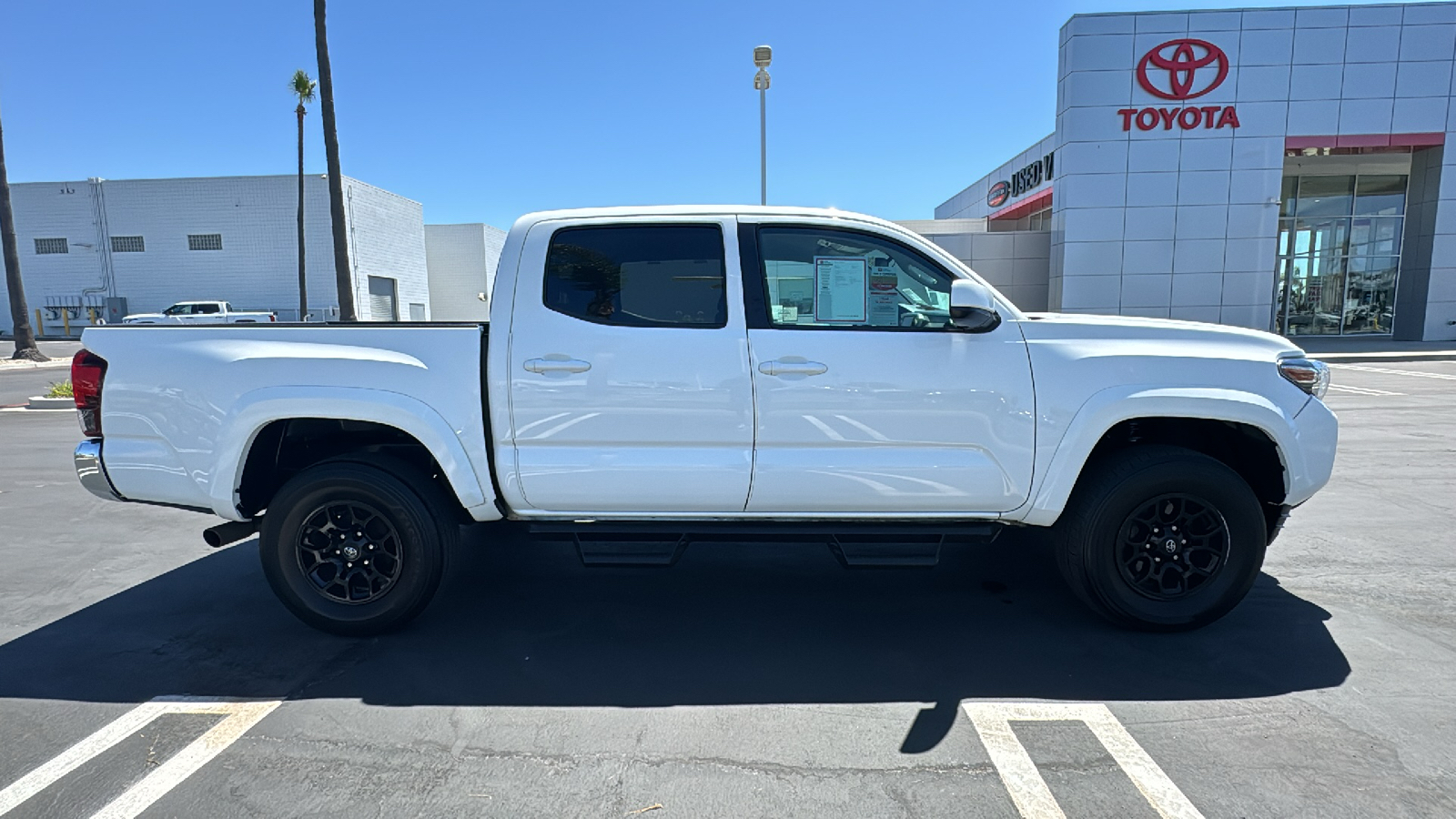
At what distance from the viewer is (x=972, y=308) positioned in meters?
3.28

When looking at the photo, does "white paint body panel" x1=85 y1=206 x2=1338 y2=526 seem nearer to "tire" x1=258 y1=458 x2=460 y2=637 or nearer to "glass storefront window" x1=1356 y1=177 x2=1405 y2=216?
"tire" x1=258 y1=458 x2=460 y2=637

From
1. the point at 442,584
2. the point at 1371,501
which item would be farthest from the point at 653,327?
the point at 1371,501

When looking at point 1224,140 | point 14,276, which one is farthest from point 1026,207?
point 14,276

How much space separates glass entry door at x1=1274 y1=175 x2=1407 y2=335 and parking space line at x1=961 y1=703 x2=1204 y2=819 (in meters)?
24.0

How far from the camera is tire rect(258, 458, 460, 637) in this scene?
3.48 m

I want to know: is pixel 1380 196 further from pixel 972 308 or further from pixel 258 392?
pixel 258 392

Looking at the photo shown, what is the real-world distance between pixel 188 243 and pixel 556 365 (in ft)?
140

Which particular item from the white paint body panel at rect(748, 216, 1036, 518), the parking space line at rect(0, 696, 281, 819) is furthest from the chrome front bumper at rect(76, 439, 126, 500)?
the white paint body panel at rect(748, 216, 1036, 518)

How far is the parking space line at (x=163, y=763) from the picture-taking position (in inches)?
96.8

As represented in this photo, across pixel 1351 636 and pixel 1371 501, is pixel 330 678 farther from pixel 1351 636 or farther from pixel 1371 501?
pixel 1371 501

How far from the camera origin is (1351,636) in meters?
3.55

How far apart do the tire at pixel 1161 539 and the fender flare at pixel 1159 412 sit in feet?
0.71

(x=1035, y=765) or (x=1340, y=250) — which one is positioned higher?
(x=1340, y=250)

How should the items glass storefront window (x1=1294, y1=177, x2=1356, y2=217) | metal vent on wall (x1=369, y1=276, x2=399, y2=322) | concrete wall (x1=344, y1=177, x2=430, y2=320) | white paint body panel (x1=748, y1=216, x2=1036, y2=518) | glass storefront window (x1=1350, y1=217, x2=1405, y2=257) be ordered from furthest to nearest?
metal vent on wall (x1=369, y1=276, x2=399, y2=322) < concrete wall (x1=344, y1=177, x2=430, y2=320) < glass storefront window (x1=1294, y1=177, x2=1356, y2=217) < glass storefront window (x1=1350, y1=217, x2=1405, y2=257) < white paint body panel (x1=748, y1=216, x2=1036, y2=518)
